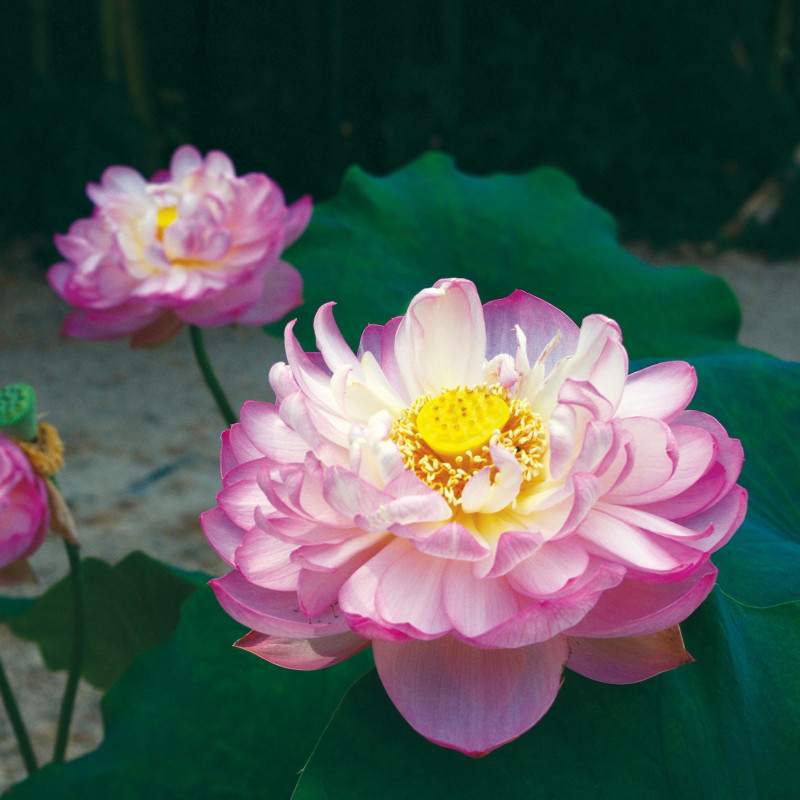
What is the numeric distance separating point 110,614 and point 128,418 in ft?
7.61

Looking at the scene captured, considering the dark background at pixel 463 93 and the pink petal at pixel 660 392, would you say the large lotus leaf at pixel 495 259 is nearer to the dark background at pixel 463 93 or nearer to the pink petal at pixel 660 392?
the pink petal at pixel 660 392

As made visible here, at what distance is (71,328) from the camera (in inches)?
41.8

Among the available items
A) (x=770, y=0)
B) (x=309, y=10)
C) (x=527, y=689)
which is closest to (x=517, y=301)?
(x=527, y=689)

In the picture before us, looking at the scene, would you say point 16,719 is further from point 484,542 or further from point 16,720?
point 484,542

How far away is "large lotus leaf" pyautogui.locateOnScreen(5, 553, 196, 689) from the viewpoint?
3.52 feet

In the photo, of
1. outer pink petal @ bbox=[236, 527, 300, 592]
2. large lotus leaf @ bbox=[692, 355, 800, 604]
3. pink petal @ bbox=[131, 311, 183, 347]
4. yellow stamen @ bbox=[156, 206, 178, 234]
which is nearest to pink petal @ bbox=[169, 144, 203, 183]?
yellow stamen @ bbox=[156, 206, 178, 234]

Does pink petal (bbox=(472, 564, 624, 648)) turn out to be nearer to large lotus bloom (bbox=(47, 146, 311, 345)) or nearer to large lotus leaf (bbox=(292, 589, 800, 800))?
large lotus leaf (bbox=(292, 589, 800, 800))

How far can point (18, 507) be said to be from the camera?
71cm

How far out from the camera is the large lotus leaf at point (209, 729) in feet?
2.42

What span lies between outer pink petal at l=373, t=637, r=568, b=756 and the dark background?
4.62 metres

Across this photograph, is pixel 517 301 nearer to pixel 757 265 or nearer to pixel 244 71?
pixel 757 265

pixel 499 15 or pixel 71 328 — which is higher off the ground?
pixel 71 328

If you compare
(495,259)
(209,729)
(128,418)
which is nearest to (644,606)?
(209,729)

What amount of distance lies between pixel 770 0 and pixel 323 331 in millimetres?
5653
